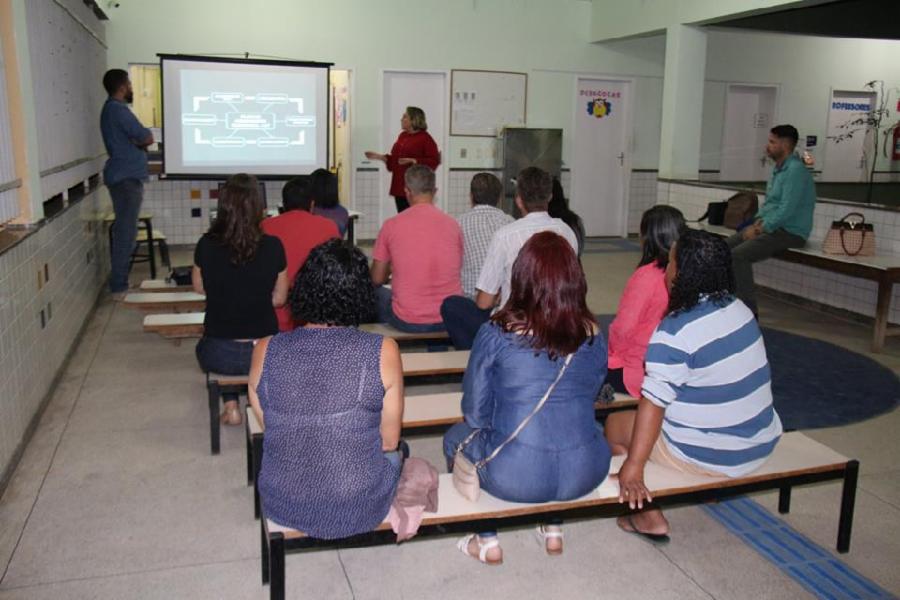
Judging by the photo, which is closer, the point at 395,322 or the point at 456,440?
the point at 456,440

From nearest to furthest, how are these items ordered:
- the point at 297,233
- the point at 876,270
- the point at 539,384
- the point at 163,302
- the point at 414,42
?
the point at 539,384 < the point at 297,233 < the point at 163,302 < the point at 876,270 < the point at 414,42

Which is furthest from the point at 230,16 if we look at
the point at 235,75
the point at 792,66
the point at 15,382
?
the point at 792,66

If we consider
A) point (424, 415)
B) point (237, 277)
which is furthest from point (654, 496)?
point (237, 277)

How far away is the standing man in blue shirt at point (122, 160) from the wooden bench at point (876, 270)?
13.9 feet

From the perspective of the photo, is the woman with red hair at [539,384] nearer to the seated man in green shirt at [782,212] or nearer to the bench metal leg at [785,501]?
the bench metal leg at [785,501]

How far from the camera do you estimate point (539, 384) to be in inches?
83.4

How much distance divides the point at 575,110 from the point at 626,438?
25.8ft

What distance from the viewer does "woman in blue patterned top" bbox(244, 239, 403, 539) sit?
1917 mm

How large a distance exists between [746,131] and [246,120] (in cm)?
641

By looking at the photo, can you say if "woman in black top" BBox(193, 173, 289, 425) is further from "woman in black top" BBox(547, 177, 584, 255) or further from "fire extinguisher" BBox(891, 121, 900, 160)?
"fire extinguisher" BBox(891, 121, 900, 160)

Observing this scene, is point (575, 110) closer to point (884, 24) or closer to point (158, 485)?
point (884, 24)

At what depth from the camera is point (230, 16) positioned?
27.9 feet

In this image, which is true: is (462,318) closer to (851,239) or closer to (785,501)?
(785,501)

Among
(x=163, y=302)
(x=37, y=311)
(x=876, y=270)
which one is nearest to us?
(x=37, y=311)
